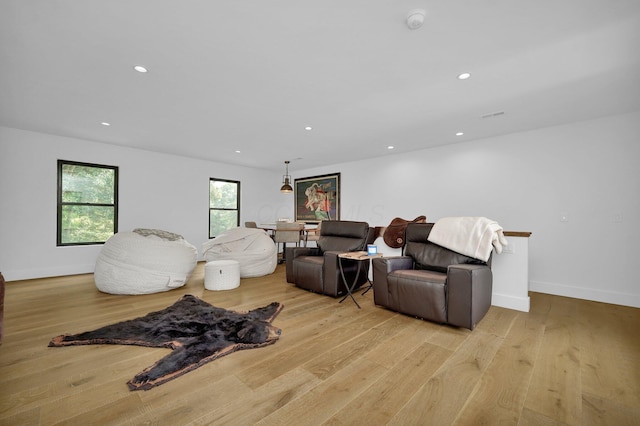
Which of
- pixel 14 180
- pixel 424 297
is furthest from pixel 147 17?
pixel 14 180

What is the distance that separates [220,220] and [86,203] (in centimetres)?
273

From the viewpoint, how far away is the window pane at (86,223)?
4.91 m

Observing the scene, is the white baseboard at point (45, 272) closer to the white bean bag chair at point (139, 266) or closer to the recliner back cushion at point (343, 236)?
the white bean bag chair at point (139, 266)

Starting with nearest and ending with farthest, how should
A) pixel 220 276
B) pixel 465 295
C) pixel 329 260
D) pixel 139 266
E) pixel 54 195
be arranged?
pixel 465 295 → pixel 329 260 → pixel 139 266 → pixel 220 276 → pixel 54 195

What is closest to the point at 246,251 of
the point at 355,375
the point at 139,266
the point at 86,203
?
the point at 139,266

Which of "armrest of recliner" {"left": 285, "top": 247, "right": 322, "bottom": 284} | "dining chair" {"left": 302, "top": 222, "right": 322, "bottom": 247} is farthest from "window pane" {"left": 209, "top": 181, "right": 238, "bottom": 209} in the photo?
"armrest of recliner" {"left": 285, "top": 247, "right": 322, "bottom": 284}

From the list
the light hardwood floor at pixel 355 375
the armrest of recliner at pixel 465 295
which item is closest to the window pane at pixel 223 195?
the light hardwood floor at pixel 355 375

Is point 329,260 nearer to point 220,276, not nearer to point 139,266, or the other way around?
point 220,276

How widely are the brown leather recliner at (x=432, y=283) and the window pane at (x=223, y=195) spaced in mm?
5201

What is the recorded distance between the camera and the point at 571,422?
141 centimetres

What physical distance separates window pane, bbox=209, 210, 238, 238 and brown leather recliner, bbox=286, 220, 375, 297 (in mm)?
3560

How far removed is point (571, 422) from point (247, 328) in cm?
225

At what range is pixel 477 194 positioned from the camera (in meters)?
4.91

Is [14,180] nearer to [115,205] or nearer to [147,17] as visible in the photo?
[115,205]
